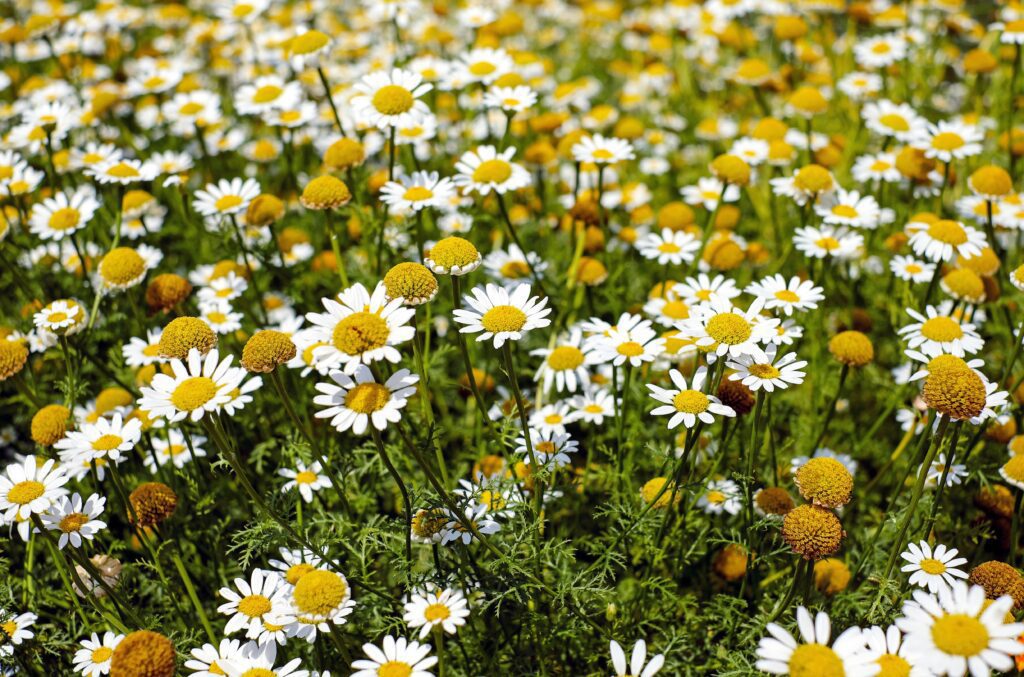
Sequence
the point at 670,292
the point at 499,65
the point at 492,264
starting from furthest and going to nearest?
1. the point at 499,65
2. the point at 492,264
3. the point at 670,292

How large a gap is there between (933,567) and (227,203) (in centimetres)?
335

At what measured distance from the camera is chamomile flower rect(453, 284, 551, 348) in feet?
8.13

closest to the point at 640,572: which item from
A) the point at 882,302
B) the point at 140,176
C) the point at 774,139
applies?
the point at 882,302

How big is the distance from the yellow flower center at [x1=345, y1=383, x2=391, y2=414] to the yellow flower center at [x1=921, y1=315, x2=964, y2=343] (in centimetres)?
226

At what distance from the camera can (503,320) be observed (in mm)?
2516

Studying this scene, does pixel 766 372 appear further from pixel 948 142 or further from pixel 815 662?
pixel 948 142

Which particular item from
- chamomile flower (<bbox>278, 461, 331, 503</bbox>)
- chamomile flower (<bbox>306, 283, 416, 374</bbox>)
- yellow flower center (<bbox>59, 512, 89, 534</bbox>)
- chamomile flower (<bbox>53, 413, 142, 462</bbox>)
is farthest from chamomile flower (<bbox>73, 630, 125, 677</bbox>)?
chamomile flower (<bbox>306, 283, 416, 374</bbox>)

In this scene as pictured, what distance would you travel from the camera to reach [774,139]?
4699 mm

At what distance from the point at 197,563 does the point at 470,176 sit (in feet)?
6.67

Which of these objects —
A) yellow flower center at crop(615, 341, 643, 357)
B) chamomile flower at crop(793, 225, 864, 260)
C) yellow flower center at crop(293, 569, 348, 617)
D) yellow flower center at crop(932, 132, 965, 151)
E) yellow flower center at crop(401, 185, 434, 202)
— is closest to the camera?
yellow flower center at crop(293, 569, 348, 617)

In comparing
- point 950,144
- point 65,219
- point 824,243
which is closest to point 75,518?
point 65,219

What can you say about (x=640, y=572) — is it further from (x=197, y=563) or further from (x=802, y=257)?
(x=802, y=257)

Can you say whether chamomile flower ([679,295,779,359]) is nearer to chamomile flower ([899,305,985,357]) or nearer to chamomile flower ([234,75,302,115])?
chamomile flower ([899,305,985,357])

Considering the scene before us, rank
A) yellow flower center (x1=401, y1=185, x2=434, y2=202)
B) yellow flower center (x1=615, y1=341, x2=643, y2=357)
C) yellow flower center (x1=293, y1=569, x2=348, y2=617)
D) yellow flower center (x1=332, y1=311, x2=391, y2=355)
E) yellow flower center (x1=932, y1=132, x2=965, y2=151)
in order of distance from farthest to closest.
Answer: yellow flower center (x1=932, y1=132, x2=965, y2=151), yellow flower center (x1=401, y1=185, x2=434, y2=202), yellow flower center (x1=615, y1=341, x2=643, y2=357), yellow flower center (x1=293, y1=569, x2=348, y2=617), yellow flower center (x1=332, y1=311, x2=391, y2=355)
